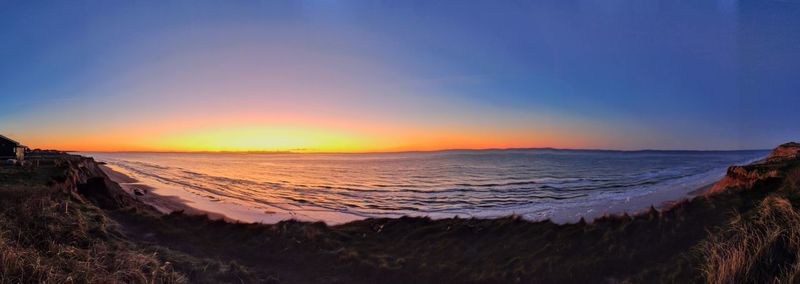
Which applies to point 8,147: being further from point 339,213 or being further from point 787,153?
point 787,153

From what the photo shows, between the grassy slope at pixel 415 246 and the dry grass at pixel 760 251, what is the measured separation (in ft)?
0.08

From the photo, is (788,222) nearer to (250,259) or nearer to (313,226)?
(250,259)

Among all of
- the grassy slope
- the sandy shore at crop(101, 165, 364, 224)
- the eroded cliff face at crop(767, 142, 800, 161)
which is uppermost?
the eroded cliff face at crop(767, 142, 800, 161)

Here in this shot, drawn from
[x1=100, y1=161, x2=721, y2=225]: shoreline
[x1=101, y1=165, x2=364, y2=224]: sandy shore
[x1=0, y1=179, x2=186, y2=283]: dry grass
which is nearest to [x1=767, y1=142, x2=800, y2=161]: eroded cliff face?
[x1=100, y1=161, x2=721, y2=225]: shoreline

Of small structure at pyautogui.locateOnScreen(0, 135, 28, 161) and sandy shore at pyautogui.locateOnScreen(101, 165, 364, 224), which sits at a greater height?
small structure at pyautogui.locateOnScreen(0, 135, 28, 161)

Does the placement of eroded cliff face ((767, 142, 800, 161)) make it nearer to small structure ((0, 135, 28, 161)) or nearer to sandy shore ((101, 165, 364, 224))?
sandy shore ((101, 165, 364, 224))

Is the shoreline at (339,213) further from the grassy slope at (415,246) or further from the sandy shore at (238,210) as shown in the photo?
the grassy slope at (415,246)

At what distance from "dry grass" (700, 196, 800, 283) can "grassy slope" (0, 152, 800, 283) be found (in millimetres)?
26

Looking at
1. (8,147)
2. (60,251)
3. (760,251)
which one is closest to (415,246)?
(760,251)

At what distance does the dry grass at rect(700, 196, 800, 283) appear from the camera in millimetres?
6785

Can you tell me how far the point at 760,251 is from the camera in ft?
24.2

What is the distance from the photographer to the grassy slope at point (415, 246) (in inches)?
296

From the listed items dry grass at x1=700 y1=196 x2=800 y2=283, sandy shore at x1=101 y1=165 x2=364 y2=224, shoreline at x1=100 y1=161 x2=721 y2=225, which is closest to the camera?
dry grass at x1=700 y1=196 x2=800 y2=283

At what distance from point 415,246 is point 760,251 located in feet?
31.4
